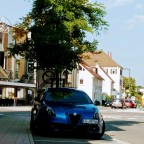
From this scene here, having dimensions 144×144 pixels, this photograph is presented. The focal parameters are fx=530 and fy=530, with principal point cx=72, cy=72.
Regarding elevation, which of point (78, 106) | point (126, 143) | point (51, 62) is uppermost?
point (51, 62)

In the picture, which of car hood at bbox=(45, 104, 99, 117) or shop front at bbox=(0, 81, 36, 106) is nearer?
car hood at bbox=(45, 104, 99, 117)

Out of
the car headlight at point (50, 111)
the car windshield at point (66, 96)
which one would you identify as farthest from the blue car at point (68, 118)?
the car windshield at point (66, 96)

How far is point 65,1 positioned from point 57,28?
1.58 meters

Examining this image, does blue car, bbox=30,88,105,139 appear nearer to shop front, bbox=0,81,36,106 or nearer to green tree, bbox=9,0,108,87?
green tree, bbox=9,0,108,87

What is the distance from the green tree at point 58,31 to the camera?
79.3 ft

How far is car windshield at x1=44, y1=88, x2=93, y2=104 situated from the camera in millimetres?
17078

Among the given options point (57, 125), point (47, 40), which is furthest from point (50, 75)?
point (57, 125)

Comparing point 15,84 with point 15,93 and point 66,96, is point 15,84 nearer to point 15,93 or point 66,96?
point 15,93

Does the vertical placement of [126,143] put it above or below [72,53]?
below

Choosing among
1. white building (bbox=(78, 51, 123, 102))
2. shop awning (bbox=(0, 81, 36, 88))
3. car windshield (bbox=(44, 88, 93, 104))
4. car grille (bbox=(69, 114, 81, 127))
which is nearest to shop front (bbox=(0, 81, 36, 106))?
shop awning (bbox=(0, 81, 36, 88))

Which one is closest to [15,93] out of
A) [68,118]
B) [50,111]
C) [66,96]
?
[66,96]

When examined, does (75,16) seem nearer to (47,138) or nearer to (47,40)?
(47,40)

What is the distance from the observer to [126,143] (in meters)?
15.5

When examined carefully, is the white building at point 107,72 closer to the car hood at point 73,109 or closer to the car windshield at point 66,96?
the car windshield at point 66,96
